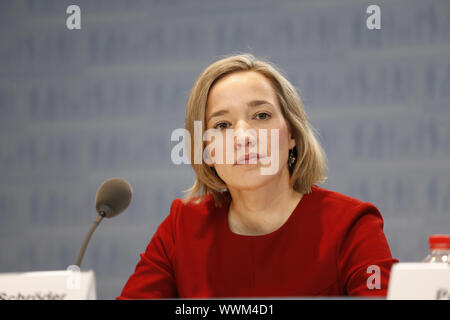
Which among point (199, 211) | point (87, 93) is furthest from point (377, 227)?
point (87, 93)

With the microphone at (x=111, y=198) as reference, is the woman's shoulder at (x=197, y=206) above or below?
below

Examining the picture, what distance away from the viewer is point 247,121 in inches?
46.3

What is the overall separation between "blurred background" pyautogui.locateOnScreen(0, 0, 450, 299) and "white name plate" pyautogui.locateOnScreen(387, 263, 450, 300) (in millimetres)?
1841

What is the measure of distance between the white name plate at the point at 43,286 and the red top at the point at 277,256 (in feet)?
Result: 1.68

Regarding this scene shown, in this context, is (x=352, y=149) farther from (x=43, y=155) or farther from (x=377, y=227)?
(x=43, y=155)

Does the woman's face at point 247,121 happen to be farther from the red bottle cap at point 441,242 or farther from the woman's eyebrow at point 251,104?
the red bottle cap at point 441,242

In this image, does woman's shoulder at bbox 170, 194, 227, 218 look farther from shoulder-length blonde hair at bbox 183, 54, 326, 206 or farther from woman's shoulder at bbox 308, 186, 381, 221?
woman's shoulder at bbox 308, 186, 381, 221

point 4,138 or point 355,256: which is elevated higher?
point 4,138

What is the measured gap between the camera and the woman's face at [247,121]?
3.77 feet

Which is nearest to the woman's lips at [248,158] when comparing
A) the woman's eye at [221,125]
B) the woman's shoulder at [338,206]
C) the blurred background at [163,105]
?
the woman's eye at [221,125]

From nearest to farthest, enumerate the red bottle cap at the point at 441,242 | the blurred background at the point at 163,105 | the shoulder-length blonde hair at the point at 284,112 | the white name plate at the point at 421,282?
1. the white name plate at the point at 421,282
2. the red bottle cap at the point at 441,242
3. the shoulder-length blonde hair at the point at 284,112
4. the blurred background at the point at 163,105

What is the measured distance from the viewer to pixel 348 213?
3.80 ft
